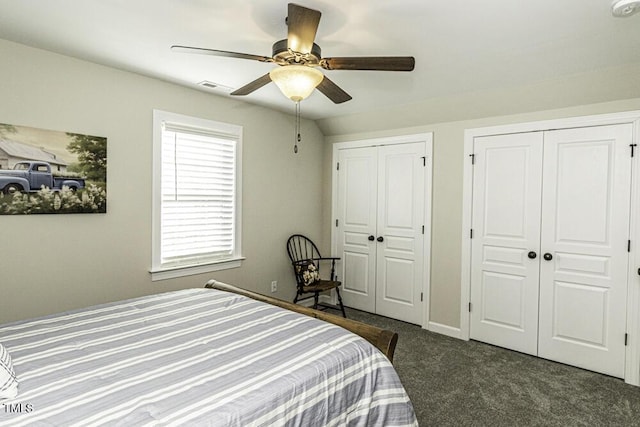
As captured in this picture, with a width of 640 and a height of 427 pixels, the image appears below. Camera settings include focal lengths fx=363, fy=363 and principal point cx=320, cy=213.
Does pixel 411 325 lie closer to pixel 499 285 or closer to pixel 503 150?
pixel 499 285

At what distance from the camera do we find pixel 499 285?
3.54 metres

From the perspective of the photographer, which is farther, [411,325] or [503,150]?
[411,325]

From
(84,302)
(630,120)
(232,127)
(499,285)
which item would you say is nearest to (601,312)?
(499,285)

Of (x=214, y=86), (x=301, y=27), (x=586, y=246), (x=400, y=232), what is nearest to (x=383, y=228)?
Result: (x=400, y=232)

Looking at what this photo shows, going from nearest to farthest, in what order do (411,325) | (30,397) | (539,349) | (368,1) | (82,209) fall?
(30,397) < (368,1) < (82,209) < (539,349) < (411,325)

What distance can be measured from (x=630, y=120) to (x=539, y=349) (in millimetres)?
2068

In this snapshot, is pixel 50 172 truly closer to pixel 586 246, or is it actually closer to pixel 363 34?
pixel 363 34

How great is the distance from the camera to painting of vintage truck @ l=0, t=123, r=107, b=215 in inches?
94.9

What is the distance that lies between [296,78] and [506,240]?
2637mm

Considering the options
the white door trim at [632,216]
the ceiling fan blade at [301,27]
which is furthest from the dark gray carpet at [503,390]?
the ceiling fan blade at [301,27]

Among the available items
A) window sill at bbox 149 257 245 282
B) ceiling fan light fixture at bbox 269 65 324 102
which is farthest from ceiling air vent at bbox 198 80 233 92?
window sill at bbox 149 257 245 282

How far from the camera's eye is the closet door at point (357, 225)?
4465 millimetres

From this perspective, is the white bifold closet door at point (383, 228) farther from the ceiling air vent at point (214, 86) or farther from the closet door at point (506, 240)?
the ceiling air vent at point (214, 86)

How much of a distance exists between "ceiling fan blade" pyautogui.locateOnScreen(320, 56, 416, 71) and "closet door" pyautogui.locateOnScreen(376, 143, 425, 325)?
2.16m
